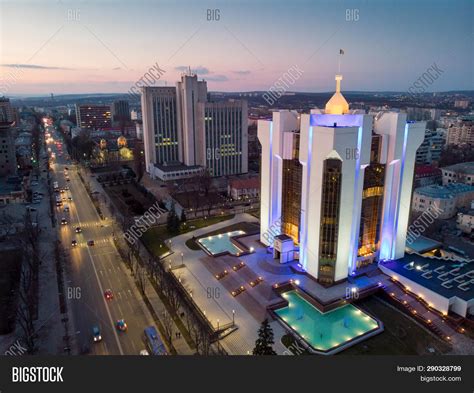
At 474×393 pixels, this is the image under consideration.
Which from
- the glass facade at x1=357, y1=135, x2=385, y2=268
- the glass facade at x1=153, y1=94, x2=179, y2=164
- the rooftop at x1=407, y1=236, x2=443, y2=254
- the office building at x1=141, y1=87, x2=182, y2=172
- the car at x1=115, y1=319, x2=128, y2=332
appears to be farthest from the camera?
the glass facade at x1=153, y1=94, x2=179, y2=164

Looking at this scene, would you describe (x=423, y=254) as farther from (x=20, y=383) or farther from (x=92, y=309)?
(x=20, y=383)

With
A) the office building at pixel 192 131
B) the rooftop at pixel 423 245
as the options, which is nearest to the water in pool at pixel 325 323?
the rooftop at pixel 423 245

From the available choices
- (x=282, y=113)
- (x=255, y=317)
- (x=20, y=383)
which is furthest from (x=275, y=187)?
(x=20, y=383)

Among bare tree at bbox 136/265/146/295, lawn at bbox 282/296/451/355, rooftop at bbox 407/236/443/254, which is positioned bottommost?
lawn at bbox 282/296/451/355

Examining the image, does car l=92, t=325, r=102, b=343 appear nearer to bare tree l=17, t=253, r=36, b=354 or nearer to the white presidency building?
Result: bare tree l=17, t=253, r=36, b=354

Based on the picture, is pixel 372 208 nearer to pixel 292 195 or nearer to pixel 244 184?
pixel 292 195

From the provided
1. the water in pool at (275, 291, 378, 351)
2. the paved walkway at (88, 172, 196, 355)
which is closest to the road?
the paved walkway at (88, 172, 196, 355)

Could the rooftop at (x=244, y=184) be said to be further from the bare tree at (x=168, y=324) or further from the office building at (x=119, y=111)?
the office building at (x=119, y=111)
